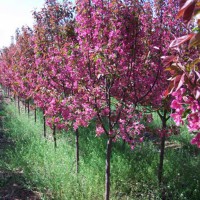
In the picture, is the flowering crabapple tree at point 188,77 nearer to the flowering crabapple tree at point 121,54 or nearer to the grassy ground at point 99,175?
the flowering crabapple tree at point 121,54

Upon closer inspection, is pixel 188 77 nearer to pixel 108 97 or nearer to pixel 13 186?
A: pixel 108 97

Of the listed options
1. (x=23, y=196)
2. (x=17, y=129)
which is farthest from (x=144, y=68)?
(x=17, y=129)

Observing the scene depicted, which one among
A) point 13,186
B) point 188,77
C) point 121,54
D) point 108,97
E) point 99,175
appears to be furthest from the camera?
point 13,186

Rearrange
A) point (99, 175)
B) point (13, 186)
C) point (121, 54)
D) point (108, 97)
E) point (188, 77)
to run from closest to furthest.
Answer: point (188, 77)
point (121, 54)
point (108, 97)
point (99, 175)
point (13, 186)

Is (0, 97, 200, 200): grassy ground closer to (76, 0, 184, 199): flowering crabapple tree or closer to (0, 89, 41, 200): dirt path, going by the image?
(0, 89, 41, 200): dirt path

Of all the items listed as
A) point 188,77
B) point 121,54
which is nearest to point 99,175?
point 121,54

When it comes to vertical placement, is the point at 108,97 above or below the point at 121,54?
below

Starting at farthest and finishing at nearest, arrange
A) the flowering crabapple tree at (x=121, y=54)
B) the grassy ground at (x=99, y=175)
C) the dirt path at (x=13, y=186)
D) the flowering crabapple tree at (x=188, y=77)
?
the dirt path at (x=13, y=186) < the grassy ground at (x=99, y=175) < the flowering crabapple tree at (x=121, y=54) < the flowering crabapple tree at (x=188, y=77)

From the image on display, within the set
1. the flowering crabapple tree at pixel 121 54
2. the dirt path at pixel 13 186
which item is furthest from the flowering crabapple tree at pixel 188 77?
the dirt path at pixel 13 186

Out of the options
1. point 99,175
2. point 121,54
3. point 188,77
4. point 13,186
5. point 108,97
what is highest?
point 121,54

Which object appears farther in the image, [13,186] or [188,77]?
[13,186]

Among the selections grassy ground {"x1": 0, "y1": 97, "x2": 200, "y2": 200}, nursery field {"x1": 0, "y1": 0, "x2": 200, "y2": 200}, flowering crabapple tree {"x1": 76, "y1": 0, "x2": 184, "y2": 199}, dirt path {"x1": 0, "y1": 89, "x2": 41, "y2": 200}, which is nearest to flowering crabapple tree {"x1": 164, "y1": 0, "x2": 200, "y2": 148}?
nursery field {"x1": 0, "y1": 0, "x2": 200, "y2": 200}

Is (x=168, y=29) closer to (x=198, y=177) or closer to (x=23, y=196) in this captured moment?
(x=198, y=177)

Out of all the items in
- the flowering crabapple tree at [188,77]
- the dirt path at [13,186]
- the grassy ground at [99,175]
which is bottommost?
the dirt path at [13,186]
